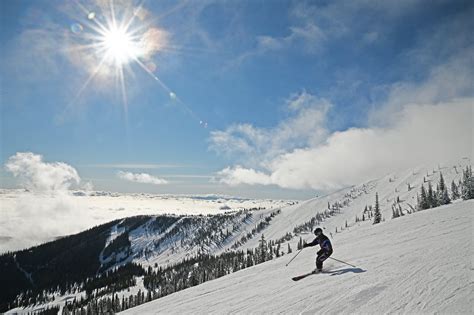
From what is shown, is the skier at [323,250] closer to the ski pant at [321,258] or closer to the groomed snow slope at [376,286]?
the ski pant at [321,258]

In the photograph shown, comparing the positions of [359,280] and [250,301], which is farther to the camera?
[250,301]

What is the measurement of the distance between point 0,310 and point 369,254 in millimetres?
268848

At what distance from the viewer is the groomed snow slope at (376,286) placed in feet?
29.2

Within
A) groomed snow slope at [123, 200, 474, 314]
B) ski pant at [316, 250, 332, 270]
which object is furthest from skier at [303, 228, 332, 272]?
groomed snow slope at [123, 200, 474, 314]

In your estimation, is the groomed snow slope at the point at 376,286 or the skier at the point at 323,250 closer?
the groomed snow slope at the point at 376,286

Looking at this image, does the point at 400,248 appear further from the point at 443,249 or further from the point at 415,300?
the point at 415,300

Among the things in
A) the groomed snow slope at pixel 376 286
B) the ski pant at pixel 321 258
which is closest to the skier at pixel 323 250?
the ski pant at pixel 321 258

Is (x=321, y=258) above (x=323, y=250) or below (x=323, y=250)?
below

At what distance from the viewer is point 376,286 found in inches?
425

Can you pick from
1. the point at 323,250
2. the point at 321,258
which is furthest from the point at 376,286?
the point at 321,258

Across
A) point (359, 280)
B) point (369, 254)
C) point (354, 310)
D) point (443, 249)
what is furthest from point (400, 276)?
point (369, 254)

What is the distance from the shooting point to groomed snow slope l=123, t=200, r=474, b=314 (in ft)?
29.2

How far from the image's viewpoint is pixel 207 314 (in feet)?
42.9

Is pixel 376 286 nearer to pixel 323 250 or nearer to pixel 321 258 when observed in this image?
pixel 323 250
